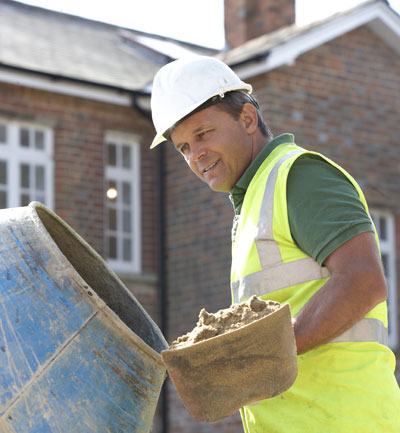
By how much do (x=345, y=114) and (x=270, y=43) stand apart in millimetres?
1298

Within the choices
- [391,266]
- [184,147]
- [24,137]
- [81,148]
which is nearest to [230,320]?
[184,147]

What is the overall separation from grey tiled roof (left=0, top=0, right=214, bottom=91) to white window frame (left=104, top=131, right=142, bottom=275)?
0.69 m

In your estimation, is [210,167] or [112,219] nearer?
A: [210,167]

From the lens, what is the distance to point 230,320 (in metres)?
2.62

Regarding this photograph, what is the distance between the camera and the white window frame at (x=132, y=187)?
493 inches

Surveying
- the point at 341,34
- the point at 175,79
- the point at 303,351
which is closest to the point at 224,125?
the point at 175,79

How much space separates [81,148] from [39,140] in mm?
495

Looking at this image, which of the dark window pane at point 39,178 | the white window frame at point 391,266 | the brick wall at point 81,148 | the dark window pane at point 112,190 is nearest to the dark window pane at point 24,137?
the brick wall at point 81,148

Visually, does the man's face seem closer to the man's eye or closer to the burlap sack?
the man's eye

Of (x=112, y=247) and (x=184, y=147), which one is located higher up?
(x=184, y=147)

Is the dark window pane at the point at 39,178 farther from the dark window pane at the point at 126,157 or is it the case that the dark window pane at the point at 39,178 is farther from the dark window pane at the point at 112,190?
the dark window pane at the point at 126,157

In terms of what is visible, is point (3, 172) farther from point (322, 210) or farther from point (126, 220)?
point (322, 210)

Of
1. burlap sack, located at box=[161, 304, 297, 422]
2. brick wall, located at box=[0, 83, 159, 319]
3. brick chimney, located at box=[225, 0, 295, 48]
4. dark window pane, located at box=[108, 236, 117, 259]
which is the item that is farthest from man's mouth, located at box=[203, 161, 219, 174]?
brick chimney, located at box=[225, 0, 295, 48]

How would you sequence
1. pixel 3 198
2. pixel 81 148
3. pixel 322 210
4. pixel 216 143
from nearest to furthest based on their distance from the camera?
pixel 322 210, pixel 216 143, pixel 3 198, pixel 81 148
